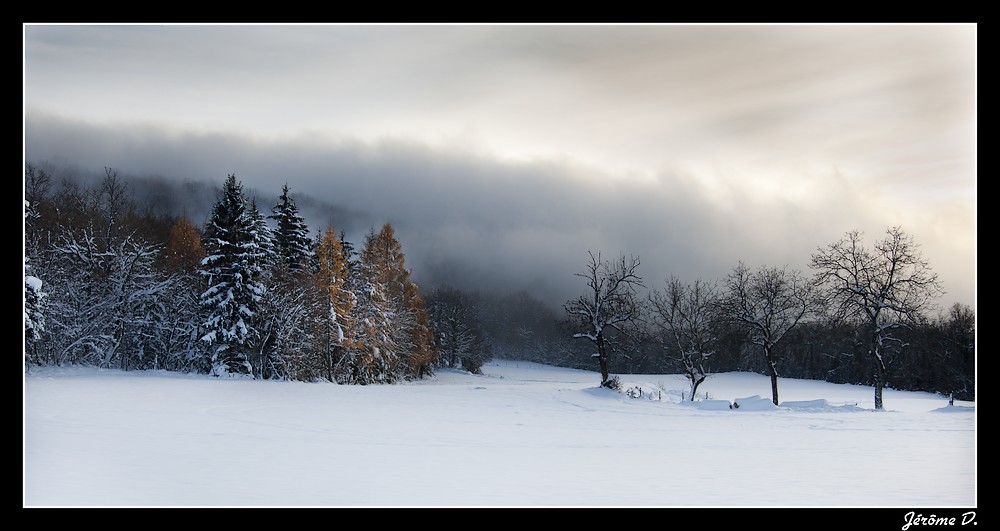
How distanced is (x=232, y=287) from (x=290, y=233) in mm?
13962

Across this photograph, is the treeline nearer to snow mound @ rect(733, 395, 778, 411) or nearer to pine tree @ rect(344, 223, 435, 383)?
pine tree @ rect(344, 223, 435, 383)

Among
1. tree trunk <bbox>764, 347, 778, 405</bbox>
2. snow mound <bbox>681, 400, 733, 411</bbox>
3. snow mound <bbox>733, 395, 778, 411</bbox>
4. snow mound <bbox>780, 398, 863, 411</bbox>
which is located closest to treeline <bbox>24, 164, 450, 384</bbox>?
snow mound <bbox>681, 400, 733, 411</bbox>

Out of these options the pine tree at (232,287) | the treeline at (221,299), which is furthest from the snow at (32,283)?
the pine tree at (232,287)

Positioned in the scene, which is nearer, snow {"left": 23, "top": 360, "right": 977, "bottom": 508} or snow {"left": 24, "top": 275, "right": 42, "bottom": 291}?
snow {"left": 23, "top": 360, "right": 977, "bottom": 508}

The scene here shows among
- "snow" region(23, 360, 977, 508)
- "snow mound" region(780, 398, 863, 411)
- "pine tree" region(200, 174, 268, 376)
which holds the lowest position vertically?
"snow mound" region(780, 398, 863, 411)

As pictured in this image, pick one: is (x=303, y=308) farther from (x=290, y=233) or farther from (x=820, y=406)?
(x=820, y=406)

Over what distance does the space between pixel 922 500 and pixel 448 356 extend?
6814cm

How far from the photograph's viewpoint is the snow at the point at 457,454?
915cm

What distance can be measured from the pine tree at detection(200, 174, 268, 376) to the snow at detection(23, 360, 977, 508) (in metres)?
10.7

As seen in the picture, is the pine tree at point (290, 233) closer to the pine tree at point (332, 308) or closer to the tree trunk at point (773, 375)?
the pine tree at point (332, 308)

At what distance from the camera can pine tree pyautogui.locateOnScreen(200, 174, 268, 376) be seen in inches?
1421

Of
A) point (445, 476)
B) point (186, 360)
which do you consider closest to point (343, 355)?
point (186, 360)

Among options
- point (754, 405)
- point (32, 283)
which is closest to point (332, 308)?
point (32, 283)

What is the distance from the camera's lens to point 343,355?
4444 cm
